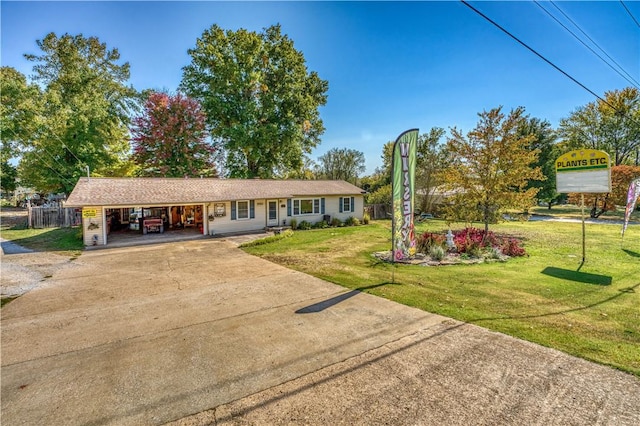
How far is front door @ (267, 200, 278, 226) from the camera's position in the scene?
1923 cm

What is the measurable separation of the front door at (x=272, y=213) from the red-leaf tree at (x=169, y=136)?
36.5ft

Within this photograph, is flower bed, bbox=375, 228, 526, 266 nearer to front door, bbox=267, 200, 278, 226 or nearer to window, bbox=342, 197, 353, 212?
front door, bbox=267, 200, 278, 226

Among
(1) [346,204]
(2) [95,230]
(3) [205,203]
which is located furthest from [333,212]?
(2) [95,230]

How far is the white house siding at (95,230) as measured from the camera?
13.5 metres

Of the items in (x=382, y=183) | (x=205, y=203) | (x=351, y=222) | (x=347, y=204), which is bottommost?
(x=351, y=222)

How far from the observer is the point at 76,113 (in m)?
22.3

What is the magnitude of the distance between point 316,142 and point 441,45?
75.9 feet

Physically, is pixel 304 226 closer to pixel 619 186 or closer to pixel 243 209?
A: pixel 243 209

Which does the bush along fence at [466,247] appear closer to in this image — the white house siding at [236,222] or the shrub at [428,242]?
the shrub at [428,242]

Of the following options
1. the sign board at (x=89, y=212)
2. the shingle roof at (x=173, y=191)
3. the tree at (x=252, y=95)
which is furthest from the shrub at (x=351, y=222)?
the sign board at (x=89, y=212)

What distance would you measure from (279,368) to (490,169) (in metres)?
12.7

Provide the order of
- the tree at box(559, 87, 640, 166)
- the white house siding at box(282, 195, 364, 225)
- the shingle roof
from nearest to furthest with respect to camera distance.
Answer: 1. the shingle roof
2. the white house siding at box(282, 195, 364, 225)
3. the tree at box(559, 87, 640, 166)

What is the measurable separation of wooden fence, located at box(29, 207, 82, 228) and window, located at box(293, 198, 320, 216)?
1547 centimetres

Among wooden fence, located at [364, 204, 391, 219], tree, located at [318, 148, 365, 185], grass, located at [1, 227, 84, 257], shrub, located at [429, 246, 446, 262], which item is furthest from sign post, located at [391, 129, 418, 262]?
tree, located at [318, 148, 365, 185]
